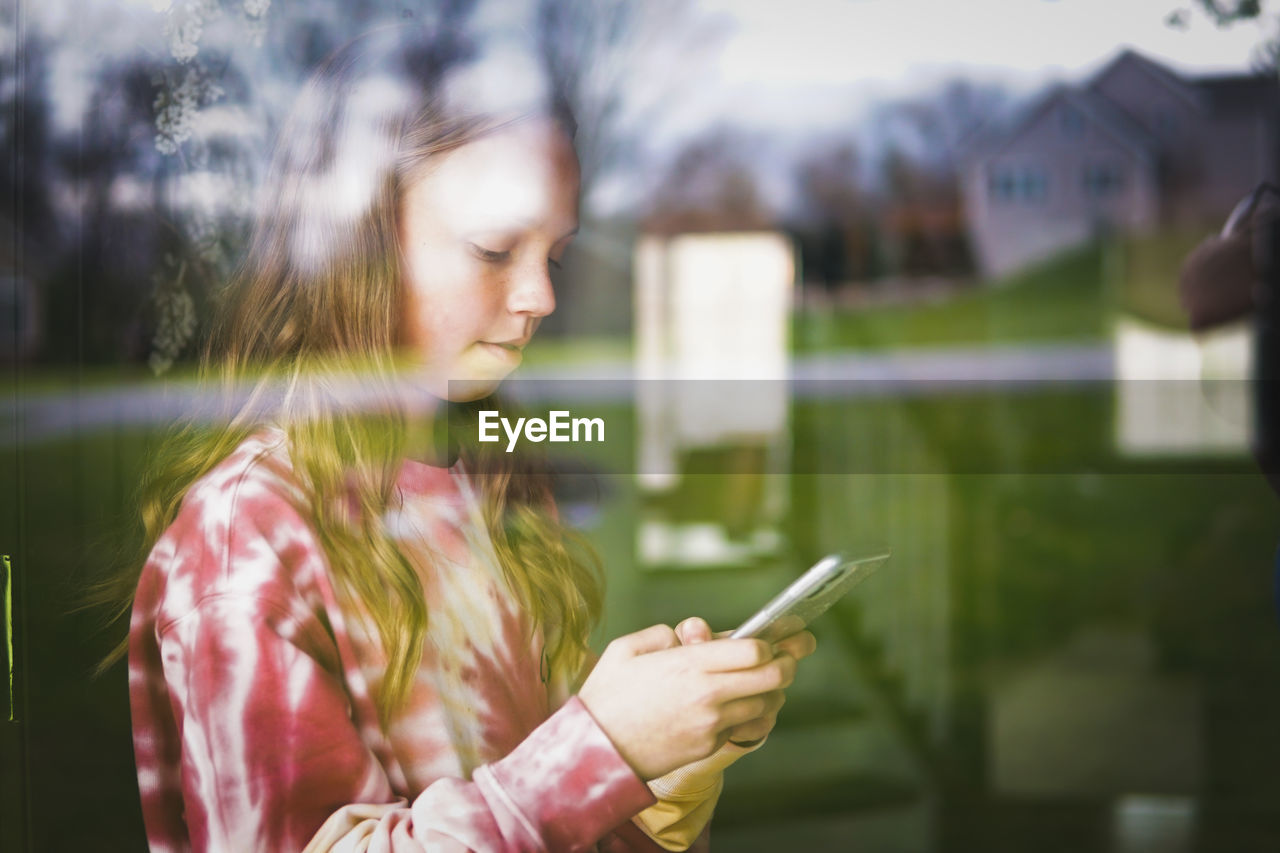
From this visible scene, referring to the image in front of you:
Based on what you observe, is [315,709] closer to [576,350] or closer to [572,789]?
[572,789]

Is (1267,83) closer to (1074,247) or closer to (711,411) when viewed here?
(1074,247)

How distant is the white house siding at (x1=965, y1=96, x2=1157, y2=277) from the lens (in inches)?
64.2

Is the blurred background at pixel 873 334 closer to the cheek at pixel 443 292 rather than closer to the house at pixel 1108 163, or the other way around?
the house at pixel 1108 163

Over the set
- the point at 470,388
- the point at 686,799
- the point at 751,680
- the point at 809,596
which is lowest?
the point at 686,799

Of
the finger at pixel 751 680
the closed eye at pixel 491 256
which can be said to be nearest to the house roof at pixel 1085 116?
the closed eye at pixel 491 256

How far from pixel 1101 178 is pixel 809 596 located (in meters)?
0.75

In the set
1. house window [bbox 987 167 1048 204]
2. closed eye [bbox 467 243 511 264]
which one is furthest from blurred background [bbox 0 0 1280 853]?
closed eye [bbox 467 243 511 264]

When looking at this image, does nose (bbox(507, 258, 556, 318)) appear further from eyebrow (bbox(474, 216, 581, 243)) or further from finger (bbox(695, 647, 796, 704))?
finger (bbox(695, 647, 796, 704))

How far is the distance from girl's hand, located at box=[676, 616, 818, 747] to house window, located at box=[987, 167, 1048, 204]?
72 centimetres

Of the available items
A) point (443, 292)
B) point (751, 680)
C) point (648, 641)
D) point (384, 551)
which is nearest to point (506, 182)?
point (443, 292)

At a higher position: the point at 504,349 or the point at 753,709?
the point at 504,349

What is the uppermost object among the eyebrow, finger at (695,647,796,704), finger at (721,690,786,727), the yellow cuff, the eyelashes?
the eyebrow

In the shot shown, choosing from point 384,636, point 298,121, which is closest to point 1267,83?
point 298,121

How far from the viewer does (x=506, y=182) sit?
164cm
